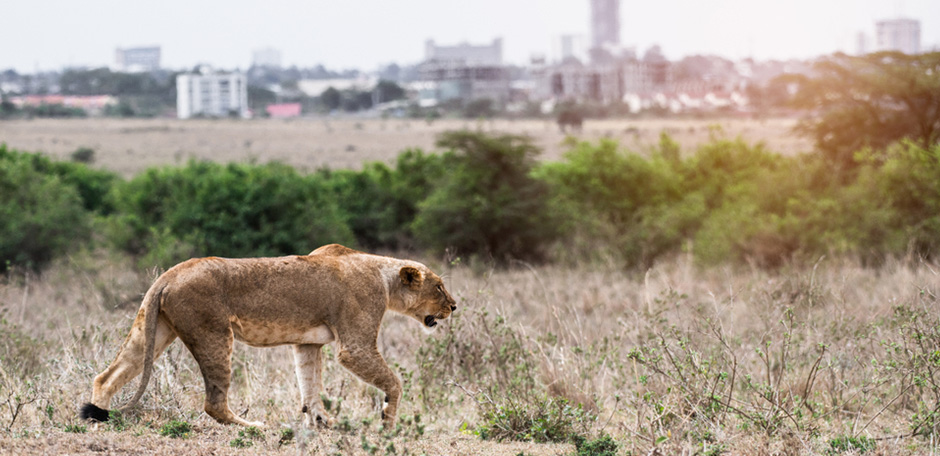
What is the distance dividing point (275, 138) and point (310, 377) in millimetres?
66571

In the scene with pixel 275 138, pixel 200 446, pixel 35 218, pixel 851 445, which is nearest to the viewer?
pixel 200 446

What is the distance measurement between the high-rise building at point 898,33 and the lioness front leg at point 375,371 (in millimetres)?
95100

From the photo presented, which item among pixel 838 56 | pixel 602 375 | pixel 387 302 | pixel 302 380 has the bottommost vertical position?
pixel 602 375

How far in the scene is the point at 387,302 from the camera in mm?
5664

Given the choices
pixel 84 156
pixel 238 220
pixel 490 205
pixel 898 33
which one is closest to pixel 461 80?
pixel 898 33

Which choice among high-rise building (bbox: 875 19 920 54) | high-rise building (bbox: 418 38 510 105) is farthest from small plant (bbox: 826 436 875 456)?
high-rise building (bbox: 418 38 510 105)

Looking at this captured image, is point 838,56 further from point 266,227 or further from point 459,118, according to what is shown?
point 459,118

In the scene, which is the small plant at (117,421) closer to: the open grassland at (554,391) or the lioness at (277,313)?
the open grassland at (554,391)

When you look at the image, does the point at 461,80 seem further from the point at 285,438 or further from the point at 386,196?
the point at 285,438

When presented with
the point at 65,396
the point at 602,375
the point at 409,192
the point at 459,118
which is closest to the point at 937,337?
the point at 602,375

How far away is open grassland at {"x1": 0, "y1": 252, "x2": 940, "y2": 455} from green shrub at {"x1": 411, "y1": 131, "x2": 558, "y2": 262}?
410 inches

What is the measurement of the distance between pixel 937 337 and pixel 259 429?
4.66 metres

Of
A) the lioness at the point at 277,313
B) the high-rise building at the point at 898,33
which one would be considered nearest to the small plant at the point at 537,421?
the lioness at the point at 277,313

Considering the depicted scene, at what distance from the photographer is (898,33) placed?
303 feet
